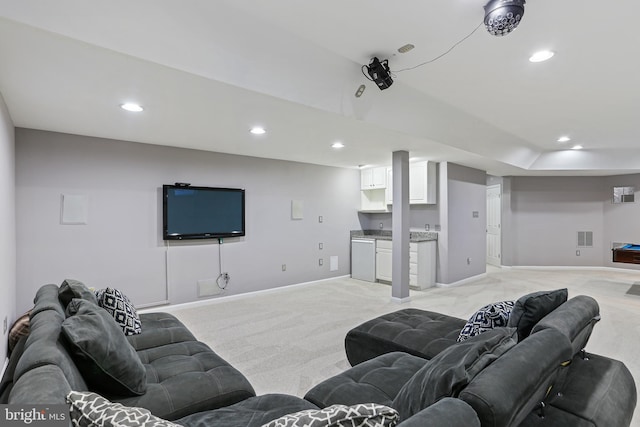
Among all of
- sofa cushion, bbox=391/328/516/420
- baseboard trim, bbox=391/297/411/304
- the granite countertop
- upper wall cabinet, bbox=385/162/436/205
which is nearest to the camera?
sofa cushion, bbox=391/328/516/420

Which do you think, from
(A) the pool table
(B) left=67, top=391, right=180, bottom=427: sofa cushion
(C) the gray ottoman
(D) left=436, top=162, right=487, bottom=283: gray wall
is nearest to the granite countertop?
(D) left=436, top=162, right=487, bottom=283: gray wall

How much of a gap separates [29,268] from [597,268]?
34.7 ft

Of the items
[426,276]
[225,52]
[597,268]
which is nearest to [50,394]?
[225,52]

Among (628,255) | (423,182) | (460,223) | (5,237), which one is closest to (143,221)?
(5,237)

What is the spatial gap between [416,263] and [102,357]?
5005mm

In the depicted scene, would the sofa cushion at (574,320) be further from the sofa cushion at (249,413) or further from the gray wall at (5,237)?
the gray wall at (5,237)

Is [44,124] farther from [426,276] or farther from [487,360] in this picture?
[426,276]

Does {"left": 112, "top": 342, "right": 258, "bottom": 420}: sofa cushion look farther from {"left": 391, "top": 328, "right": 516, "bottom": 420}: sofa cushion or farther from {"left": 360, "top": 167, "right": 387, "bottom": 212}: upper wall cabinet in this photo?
{"left": 360, "top": 167, "right": 387, "bottom": 212}: upper wall cabinet

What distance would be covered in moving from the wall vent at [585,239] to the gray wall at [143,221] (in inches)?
250

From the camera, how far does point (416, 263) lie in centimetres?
573

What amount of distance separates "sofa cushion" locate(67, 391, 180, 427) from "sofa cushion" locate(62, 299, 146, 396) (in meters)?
0.62

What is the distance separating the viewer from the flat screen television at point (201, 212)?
15.0 ft

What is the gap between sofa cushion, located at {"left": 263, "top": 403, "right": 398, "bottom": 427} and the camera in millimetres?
807

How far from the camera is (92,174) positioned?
406 cm
